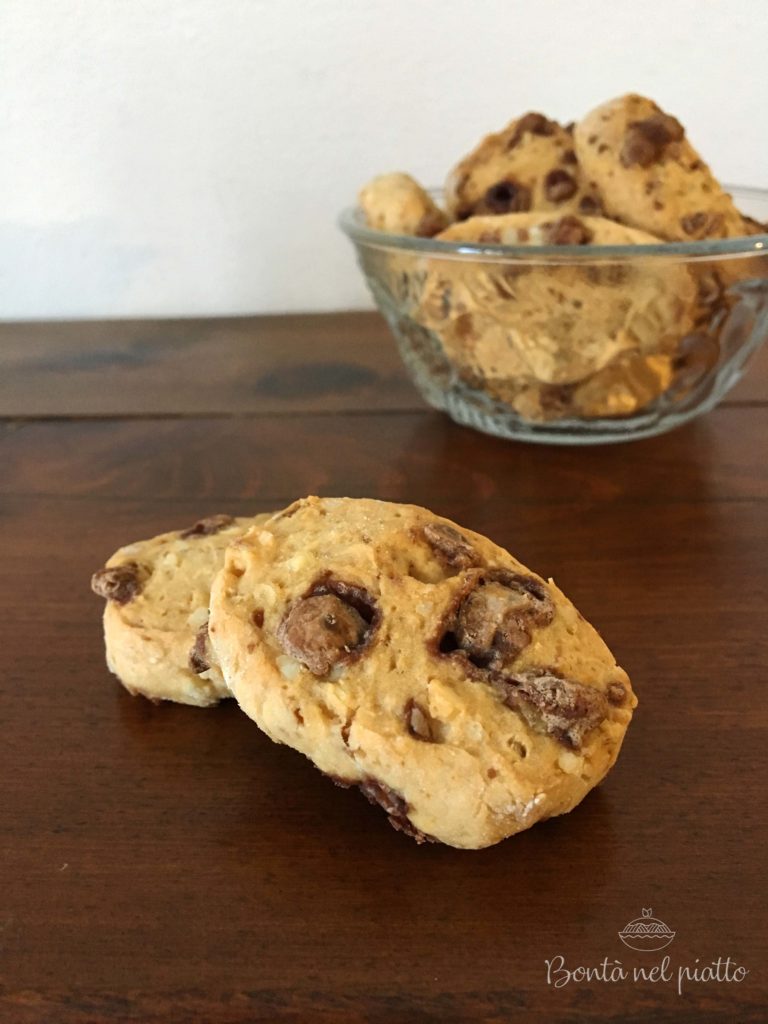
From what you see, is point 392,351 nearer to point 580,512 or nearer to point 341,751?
point 580,512

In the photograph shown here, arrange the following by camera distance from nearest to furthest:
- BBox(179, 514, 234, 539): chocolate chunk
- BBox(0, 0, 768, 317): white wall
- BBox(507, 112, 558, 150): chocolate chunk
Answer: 1. BBox(179, 514, 234, 539): chocolate chunk
2. BBox(507, 112, 558, 150): chocolate chunk
3. BBox(0, 0, 768, 317): white wall

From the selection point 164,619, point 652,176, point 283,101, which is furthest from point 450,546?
point 283,101

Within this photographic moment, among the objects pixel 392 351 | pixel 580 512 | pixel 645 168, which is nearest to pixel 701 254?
pixel 645 168

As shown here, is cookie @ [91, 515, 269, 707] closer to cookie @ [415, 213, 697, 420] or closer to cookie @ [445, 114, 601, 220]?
cookie @ [415, 213, 697, 420]

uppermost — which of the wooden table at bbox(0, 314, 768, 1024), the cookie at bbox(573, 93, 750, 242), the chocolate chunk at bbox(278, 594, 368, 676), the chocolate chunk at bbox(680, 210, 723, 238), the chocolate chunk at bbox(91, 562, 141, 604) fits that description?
the cookie at bbox(573, 93, 750, 242)

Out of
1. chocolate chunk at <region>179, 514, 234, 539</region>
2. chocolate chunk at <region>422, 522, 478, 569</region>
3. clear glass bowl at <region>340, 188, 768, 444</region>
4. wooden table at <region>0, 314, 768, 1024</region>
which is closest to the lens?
wooden table at <region>0, 314, 768, 1024</region>

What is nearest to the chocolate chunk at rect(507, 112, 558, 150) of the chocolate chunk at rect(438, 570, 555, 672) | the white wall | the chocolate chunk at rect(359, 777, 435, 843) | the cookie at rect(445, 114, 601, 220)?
the cookie at rect(445, 114, 601, 220)

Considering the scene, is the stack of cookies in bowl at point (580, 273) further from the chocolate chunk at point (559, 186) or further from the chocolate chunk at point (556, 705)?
the chocolate chunk at point (556, 705)
